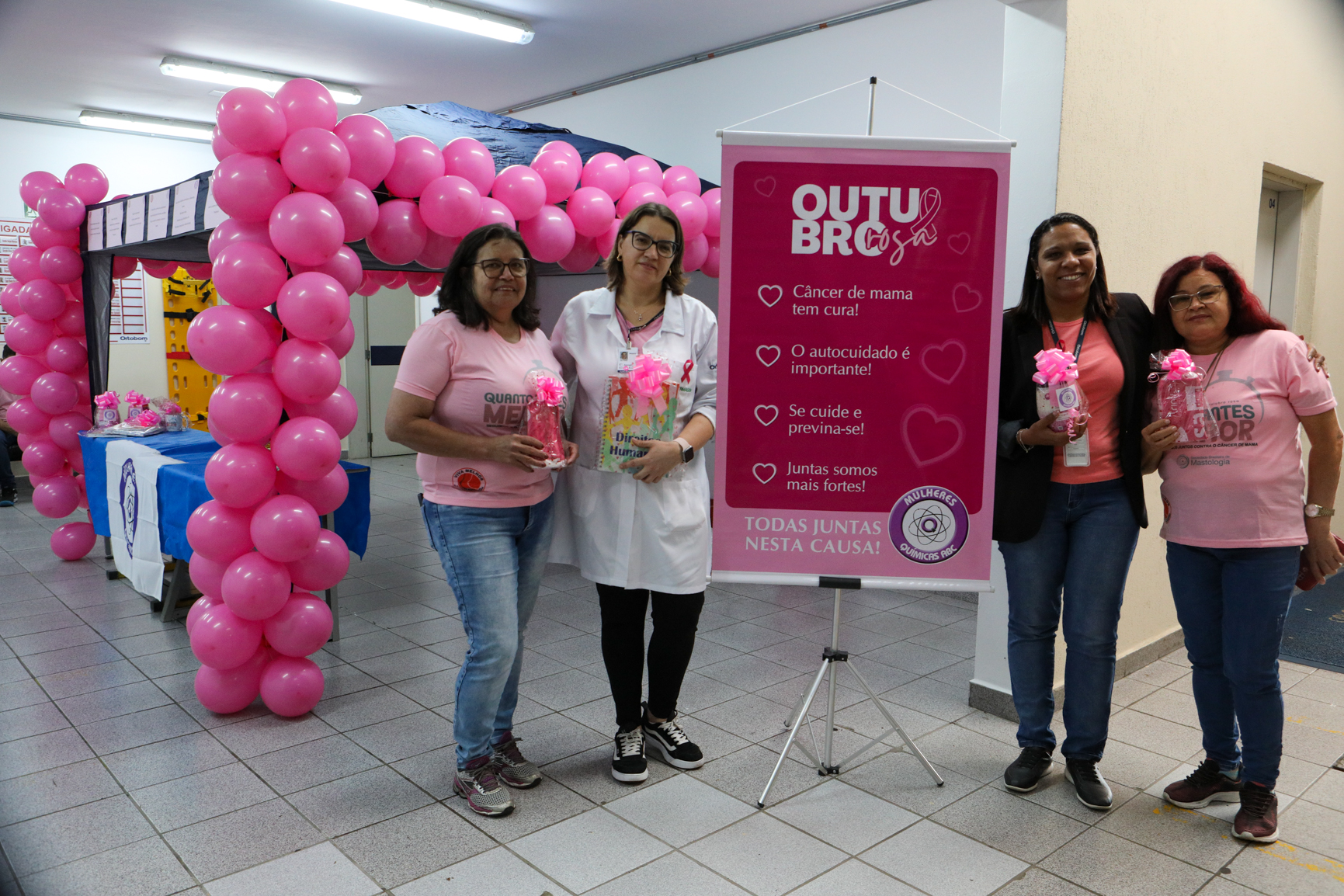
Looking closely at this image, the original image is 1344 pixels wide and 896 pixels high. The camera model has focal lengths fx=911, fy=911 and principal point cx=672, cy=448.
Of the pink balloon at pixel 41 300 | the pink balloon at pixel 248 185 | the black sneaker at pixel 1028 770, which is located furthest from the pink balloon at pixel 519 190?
the pink balloon at pixel 41 300

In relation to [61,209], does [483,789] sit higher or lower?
lower

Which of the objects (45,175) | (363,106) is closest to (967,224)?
(45,175)

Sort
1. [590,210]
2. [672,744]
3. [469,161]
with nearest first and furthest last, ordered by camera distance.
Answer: [672,744] < [469,161] < [590,210]

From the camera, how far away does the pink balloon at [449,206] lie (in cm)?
352

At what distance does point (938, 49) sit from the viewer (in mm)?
5223

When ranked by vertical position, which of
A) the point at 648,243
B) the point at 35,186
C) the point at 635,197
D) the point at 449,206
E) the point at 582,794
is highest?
the point at 35,186

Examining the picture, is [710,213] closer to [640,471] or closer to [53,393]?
[640,471]

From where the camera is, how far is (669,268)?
257 centimetres

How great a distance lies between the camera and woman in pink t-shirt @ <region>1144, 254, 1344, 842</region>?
7.58 ft

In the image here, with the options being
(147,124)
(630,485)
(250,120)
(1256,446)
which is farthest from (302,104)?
(147,124)

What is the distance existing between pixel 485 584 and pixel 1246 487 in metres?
1.96

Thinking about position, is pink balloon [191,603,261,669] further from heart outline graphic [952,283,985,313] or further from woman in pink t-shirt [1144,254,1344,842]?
woman in pink t-shirt [1144,254,1344,842]

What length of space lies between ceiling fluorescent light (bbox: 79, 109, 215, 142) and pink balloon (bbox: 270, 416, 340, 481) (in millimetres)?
6734

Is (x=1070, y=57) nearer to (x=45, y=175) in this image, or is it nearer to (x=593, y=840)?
(x=593, y=840)
